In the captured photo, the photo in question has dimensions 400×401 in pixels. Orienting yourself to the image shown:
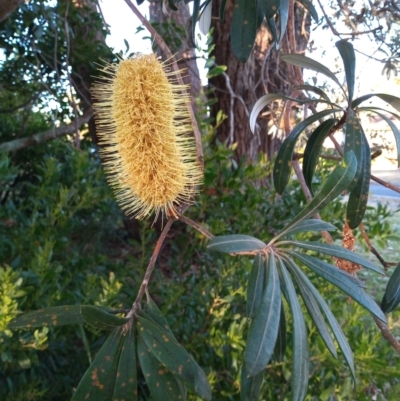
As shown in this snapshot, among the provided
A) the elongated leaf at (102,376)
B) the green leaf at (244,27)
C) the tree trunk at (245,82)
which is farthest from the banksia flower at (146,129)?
the tree trunk at (245,82)

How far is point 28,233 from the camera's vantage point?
1.11m

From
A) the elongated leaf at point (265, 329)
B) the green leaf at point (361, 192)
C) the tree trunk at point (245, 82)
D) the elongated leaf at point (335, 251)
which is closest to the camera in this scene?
the elongated leaf at point (265, 329)

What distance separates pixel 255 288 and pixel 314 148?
1.04ft

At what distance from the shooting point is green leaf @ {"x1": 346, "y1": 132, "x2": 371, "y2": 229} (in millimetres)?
629

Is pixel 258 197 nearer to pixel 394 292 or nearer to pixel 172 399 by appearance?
pixel 394 292

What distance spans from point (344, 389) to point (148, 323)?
0.73 metres

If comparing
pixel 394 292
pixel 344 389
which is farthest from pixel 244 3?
pixel 344 389

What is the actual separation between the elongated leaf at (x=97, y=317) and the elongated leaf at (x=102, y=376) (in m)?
0.03

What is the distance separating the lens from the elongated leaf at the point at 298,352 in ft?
1.52

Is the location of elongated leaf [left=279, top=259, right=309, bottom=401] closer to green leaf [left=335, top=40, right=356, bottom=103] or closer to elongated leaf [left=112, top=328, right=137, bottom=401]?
elongated leaf [left=112, top=328, right=137, bottom=401]

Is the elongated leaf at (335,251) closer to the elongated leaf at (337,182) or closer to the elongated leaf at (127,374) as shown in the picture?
the elongated leaf at (337,182)

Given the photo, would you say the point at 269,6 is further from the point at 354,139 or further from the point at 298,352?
the point at 298,352

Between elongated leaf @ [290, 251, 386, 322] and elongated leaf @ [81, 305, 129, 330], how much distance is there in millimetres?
244

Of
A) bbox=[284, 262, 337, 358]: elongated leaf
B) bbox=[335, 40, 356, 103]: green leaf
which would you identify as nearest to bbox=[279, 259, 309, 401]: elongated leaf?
bbox=[284, 262, 337, 358]: elongated leaf
